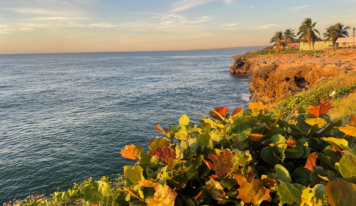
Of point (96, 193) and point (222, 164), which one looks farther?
point (96, 193)

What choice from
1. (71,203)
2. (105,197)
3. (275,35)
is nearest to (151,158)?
(105,197)

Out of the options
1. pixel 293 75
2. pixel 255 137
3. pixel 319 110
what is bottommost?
pixel 293 75

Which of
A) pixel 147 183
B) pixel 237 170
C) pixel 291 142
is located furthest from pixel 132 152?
pixel 291 142

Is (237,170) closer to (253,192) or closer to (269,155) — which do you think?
(253,192)

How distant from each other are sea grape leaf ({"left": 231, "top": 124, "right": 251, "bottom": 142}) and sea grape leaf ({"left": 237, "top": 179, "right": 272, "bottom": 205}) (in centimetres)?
33

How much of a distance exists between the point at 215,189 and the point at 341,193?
658mm

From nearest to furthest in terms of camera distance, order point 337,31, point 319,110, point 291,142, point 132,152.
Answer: point 291,142
point 132,152
point 319,110
point 337,31

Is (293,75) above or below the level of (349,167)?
below

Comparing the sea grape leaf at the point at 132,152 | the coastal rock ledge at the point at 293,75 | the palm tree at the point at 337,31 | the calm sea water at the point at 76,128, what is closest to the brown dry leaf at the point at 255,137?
the sea grape leaf at the point at 132,152

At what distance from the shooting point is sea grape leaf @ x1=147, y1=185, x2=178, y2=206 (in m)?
1.21

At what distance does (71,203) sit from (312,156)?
16.1ft

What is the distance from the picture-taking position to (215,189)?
1.38 m

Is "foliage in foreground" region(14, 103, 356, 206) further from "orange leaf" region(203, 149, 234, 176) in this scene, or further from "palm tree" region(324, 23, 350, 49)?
"palm tree" region(324, 23, 350, 49)

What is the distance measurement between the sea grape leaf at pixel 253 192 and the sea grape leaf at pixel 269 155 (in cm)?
32
